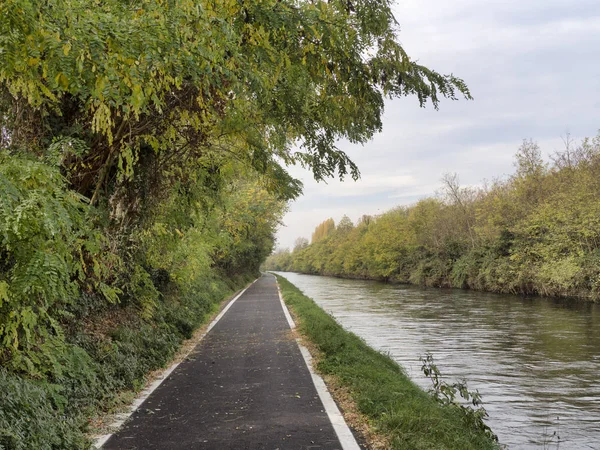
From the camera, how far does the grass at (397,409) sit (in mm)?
6398

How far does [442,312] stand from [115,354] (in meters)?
20.9

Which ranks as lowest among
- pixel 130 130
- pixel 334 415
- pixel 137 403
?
pixel 137 403

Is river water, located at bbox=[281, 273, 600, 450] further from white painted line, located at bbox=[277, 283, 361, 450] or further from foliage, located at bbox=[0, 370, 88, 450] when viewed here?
foliage, located at bbox=[0, 370, 88, 450]

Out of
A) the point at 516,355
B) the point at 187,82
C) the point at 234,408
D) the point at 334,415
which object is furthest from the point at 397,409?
the point at 516,355

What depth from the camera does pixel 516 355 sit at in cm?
1508

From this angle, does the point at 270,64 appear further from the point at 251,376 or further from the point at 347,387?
the point at 251,376

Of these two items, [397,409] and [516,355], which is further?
[516,355]

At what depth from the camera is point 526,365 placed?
13750 mm

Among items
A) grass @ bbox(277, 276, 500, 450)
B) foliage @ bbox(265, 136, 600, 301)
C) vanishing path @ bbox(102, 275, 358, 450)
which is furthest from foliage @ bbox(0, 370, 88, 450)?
foliage @ bbox(265, 136, 600, 301)

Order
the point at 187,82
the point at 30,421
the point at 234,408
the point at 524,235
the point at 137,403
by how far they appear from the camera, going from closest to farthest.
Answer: the point at 30,421
the point at 187,82
the point at 234,408
the point at 137,403
the point at 524,235

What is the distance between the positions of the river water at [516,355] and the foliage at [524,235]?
6.57m

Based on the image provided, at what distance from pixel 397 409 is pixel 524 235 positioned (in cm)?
3915

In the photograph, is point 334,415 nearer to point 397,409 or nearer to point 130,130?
point 397,409

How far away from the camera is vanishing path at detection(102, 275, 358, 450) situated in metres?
6.20
